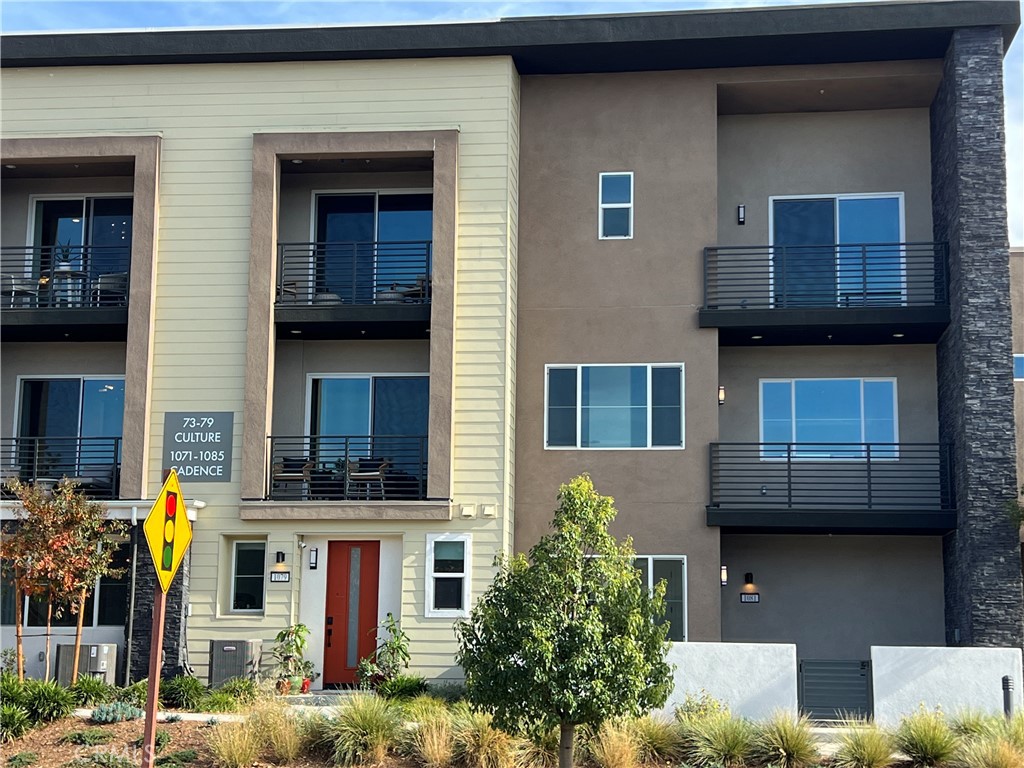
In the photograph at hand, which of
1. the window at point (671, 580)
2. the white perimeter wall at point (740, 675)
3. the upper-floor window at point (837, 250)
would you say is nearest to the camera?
the white perimeter wall at point (740, 675)

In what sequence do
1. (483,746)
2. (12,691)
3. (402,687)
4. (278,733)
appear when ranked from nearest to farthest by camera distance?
(483,746), (278,733), (12,691), (402,687)

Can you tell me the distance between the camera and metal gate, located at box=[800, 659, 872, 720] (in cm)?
1956

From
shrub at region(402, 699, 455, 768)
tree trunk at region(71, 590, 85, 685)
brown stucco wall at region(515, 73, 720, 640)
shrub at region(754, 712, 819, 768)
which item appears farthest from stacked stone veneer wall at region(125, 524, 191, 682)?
shrub at region(754, 712, 819, 768)

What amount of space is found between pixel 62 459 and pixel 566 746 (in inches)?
517

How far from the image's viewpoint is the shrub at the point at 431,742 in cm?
1527

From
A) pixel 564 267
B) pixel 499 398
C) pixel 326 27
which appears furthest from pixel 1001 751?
pixel 326 27

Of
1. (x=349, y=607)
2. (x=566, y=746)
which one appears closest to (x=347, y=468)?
(x=349, y=607)

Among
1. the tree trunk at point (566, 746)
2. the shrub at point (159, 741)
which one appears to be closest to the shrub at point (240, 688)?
the shrub at point (159, 741)

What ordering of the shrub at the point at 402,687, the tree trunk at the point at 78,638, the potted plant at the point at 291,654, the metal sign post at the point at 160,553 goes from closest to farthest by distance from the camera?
the metal sign post at the point at 160,553, the shrub at the point at 402,687, the tree trunk at the point at 78,638, the potted plant at the point at 291,654

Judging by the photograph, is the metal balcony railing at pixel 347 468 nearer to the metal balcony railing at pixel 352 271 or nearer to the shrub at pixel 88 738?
the metal balcony railing at pixel 352 271

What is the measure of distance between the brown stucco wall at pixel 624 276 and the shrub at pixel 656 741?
596cm

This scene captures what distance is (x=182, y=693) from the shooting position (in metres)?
19.8

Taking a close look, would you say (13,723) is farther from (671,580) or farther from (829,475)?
(829,475)

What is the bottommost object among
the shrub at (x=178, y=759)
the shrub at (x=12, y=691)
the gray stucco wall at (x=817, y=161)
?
the shrub at (x=178, y=759)
